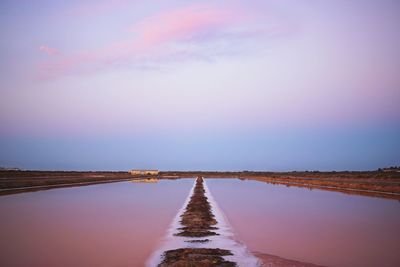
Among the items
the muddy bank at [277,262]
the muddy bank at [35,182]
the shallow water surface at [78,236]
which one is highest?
the muddy bank at [35,182]

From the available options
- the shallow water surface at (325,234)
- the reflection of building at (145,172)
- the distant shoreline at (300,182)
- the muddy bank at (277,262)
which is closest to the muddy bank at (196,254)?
the muddy bank at (277,262)

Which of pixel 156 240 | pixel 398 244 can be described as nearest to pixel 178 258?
pixel 156 240

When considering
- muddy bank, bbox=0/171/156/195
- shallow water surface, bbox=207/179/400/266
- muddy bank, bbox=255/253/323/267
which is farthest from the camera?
muddy bank, bbox=0/171/156/195

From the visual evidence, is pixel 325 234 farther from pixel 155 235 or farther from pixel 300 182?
pixel 300 182

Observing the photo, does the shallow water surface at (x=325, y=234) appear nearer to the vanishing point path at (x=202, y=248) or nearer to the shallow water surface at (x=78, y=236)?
the vanishing point path at (x=202, y=248)

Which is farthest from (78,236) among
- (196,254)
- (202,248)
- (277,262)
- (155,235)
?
(277,262)

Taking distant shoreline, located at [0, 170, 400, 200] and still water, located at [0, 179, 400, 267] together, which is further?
distant shoreline, located at [0, 170, 400, 200]

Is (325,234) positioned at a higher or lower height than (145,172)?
lower

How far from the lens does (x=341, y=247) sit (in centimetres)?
1302

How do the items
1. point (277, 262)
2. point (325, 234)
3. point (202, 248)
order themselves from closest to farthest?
point (277, 262)
point (202, 248)
point (325, 234)

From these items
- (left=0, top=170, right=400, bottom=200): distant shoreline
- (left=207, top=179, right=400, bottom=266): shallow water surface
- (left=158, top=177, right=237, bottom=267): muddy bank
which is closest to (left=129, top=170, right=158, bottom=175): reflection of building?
(left=0, top=170, right=400, bottom=200): distant shoreline

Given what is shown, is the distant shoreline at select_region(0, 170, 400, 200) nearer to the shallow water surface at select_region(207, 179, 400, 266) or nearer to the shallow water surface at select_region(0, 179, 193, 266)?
the shallow water surface at select_region(207, 179, 400, 266)

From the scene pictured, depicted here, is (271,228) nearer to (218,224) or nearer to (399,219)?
(218,224)

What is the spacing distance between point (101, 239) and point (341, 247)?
323 inches
